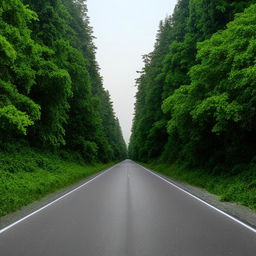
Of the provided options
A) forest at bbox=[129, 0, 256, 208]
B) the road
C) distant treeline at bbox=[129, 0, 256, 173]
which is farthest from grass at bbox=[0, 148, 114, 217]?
distant treeline at bbox=[129, 0, 256, 173]

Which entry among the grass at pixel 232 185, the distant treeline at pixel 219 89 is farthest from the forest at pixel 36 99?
the grass at pixel 232 185

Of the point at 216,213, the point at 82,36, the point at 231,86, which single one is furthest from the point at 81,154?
the point at 216,213

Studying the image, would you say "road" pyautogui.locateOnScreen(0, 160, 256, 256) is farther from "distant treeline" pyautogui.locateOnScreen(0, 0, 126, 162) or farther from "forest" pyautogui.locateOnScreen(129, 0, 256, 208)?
"distant treeline" pyautogui.locateOnScreen(0, 0, 126, 162)

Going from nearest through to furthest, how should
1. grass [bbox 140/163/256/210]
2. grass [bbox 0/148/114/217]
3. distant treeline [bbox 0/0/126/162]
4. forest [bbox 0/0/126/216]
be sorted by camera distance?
grass [bbox 0/148/114/217]
grass [bbox 140/163/256/210]
forest [bbox 0/0/126/216]
distant treeline [bbox 0/0/126/162]

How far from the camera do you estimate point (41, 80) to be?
16.9 m

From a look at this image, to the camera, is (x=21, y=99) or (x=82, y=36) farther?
(x=82, y=36)

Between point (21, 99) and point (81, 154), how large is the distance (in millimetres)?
22225

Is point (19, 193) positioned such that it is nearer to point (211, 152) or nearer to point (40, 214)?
point (40, 214)

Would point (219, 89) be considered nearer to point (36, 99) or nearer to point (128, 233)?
point (128, 233)

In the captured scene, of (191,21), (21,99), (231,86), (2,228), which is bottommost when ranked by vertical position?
(2,228)

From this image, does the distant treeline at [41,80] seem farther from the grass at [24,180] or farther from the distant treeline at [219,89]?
the distant treeline at [219,89]

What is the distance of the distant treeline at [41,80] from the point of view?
11.1m

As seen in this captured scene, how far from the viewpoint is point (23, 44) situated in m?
12.7

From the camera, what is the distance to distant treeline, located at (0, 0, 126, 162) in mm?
11102
